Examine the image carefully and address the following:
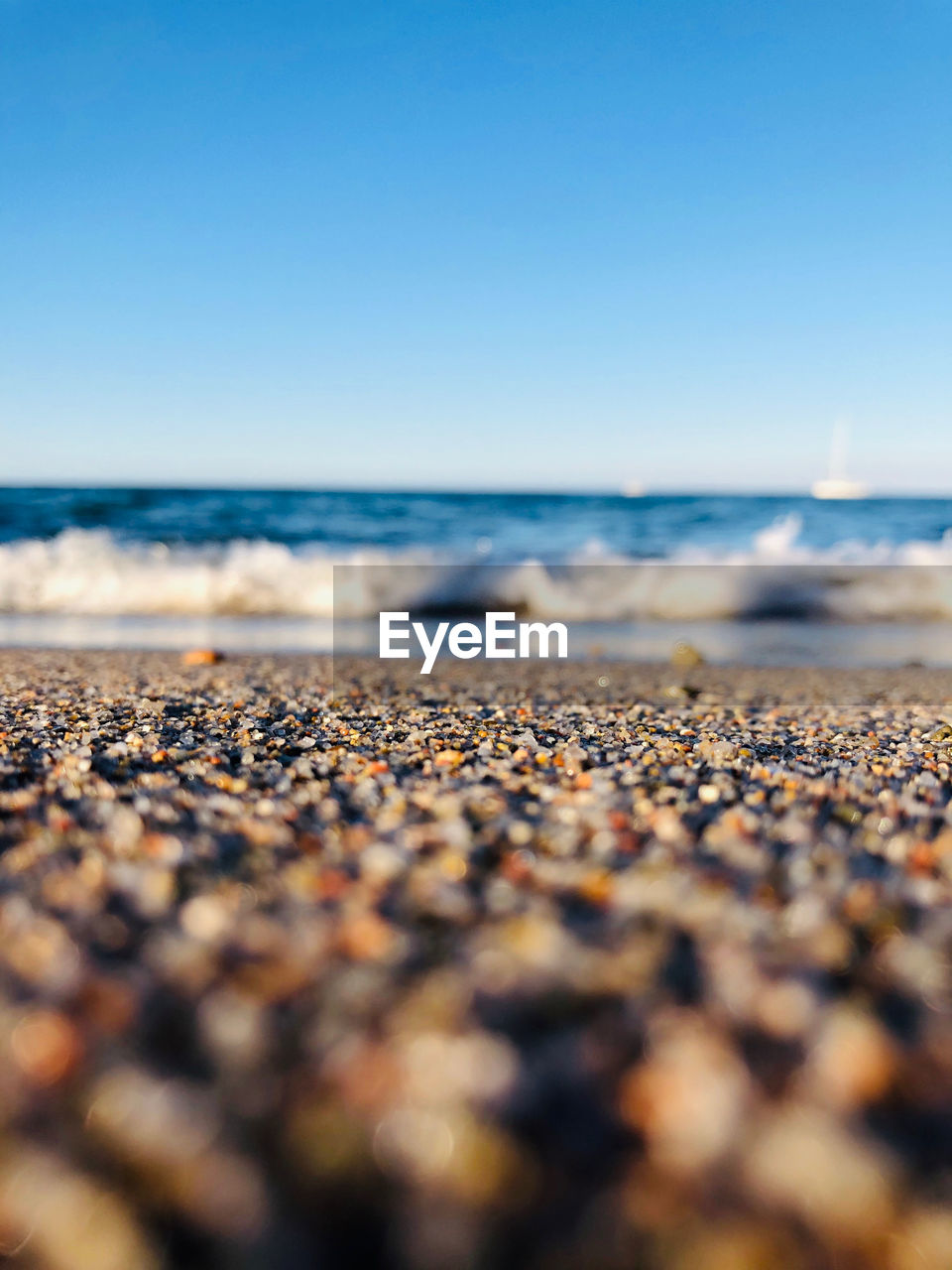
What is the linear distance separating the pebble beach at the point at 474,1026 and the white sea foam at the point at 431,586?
9034 millimetres

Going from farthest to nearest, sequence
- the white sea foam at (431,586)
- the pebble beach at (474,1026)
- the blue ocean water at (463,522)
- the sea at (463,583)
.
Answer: the blue ocean water at (463,522) < the white sea foam at (431,586) < the sea at (463,583) < the pebble beach at (474,1026)

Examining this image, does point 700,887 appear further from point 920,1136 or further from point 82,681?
point 82,681

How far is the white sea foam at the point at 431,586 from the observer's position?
1151 centimetres

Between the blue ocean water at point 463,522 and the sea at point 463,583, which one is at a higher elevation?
the blue ocean water at point 463,522

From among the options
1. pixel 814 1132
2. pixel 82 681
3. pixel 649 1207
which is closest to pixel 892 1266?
pixel 814 1132

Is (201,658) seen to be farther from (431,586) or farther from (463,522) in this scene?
(463,522)

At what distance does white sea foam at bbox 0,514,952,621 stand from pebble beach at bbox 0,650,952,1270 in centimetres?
903

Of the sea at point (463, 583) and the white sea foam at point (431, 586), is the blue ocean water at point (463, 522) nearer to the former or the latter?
the sea at point (463, 583)

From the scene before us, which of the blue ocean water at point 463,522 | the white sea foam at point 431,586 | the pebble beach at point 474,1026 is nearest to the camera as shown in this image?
the pebble beach at point 474,1026

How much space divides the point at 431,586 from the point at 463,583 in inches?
18.4

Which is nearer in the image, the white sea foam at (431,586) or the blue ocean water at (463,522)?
the white sea foam at (431,586)

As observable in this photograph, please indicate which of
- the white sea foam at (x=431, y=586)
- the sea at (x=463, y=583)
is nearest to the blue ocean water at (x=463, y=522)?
the sea at (x=463, y=583)

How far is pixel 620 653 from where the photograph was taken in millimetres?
8617

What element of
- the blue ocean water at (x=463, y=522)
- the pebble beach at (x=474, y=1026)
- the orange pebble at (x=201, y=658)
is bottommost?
the orange pebble at (x=201, y=658)
